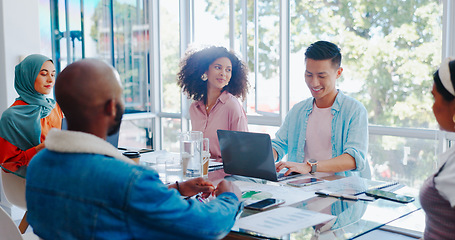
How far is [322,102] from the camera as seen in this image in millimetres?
2396

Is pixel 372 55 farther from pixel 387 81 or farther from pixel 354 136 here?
pixel 354 136

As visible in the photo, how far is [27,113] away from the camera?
2.86 meters

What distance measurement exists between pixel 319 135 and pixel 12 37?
2548 mm

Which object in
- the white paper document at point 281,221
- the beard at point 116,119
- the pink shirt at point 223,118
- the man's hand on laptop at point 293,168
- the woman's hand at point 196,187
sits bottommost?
the white paper document at point 281,221

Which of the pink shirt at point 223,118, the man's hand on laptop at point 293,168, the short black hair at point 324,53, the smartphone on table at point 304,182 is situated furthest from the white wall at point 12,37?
the smartphone on table at point 304,182

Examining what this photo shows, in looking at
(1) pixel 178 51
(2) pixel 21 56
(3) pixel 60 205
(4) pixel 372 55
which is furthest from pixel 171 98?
(3) pixel 60 205

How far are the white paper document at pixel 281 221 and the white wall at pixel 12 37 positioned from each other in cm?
286

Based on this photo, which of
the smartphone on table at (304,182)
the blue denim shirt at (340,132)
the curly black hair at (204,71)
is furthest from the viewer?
the curly black hair at (204,71)

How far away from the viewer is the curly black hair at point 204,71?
2924mm

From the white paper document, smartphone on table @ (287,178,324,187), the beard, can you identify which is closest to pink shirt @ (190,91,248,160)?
smartphone on table @ (287,178,324,187)

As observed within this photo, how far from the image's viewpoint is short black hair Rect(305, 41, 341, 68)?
2256mm

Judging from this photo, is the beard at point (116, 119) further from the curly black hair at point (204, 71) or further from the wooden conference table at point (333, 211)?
the curly black hair at point (204, 71)

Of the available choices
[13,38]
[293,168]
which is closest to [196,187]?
[293,168]

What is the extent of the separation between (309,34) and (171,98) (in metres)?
1.82
